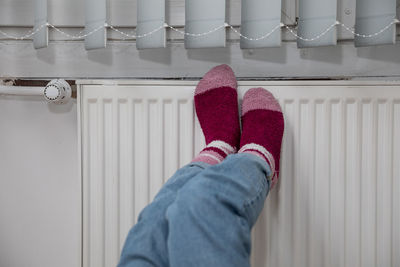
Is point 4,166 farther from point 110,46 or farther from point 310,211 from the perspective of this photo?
point 310,211

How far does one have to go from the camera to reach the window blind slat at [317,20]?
2.22ft

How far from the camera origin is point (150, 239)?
1.64ft

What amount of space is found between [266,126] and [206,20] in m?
0.26

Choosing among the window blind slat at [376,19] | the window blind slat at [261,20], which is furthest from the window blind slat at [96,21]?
the window blind slat at [376,19]

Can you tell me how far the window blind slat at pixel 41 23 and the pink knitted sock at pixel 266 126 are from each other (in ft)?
1.55

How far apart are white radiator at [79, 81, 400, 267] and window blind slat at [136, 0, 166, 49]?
0.09 m

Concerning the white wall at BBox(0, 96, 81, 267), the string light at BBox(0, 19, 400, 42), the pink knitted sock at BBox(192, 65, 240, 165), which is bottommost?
the white wall at BBox(0, 96, 81, 267)

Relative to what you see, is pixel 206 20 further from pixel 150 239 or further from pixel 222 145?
pixel 150 239

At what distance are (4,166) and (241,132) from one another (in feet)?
2.05

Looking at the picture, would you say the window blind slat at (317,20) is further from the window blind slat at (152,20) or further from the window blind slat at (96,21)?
the window blind slat at (96,21)

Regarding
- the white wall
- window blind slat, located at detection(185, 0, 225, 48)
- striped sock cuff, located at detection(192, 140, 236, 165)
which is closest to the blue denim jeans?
striped sock cuff, located at detection(192, 140, 236, 165)

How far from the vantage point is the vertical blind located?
0.67 metres

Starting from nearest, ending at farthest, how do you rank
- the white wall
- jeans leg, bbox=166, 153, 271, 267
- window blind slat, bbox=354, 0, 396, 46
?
jeans leg, bbox=166, 153, 271, 267 → window blind slat, bbox=354, 0, 396, 46 → the white wall

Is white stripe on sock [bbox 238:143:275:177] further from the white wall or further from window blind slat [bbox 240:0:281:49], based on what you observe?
the white wall
